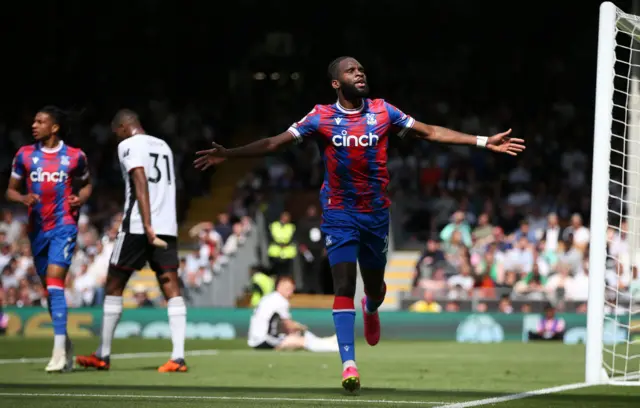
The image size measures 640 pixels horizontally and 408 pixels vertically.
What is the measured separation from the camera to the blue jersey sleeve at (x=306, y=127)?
8750 millimetres

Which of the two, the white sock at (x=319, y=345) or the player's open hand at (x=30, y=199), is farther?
the white sock at (x=319, y=345)

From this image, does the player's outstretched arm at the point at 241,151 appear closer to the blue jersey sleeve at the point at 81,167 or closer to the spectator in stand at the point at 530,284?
the blue jersey sleeve at the point at 81,167

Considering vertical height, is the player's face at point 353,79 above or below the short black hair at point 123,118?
below

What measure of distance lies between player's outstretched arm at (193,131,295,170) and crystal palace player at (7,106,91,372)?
9.81 ft

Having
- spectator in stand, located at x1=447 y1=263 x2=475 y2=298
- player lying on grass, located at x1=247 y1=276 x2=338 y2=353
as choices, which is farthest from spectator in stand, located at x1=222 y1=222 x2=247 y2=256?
player lying on grass, located at x1=247 y1=276 x2=338 y2=353

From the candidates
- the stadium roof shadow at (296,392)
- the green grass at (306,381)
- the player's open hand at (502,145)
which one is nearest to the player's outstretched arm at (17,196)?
the green grass at (306,381)

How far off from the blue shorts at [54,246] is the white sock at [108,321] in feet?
1.69

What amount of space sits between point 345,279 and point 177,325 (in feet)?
10.1

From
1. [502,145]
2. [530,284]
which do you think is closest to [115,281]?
[502,145]

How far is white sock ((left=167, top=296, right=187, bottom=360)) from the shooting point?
11328 mm

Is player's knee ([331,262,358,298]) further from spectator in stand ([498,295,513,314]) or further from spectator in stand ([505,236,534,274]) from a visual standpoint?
spectator in stand ([505,236,534,274])

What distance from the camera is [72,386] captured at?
916cm

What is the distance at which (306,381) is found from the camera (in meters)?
10.2

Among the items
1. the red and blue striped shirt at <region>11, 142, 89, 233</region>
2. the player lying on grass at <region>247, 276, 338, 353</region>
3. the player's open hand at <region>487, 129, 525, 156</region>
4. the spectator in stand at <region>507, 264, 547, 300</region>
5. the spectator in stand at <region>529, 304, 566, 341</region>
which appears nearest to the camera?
the player's open hand at <region>487, 129, 525, 156</region>
